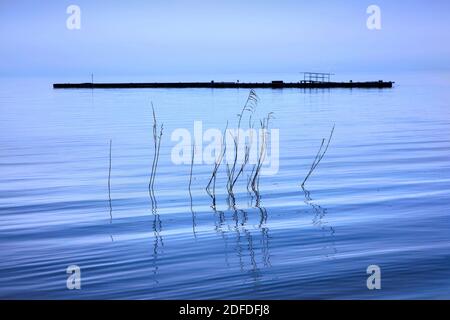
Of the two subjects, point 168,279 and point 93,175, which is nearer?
point 168,279

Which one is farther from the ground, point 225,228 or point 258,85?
point 258,85

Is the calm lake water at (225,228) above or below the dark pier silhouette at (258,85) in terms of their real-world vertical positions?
below

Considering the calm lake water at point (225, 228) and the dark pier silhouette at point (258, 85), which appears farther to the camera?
the dark pier silhouette at point (258, 85)

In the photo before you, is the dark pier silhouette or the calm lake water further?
the dark pier silhouette

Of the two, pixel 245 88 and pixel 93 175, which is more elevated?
pixel 245 88

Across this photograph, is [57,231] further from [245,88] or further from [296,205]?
[245,88]

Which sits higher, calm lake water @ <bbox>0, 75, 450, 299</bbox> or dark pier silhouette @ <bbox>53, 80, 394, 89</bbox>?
dark pier silhouette @ <bbox>53, 80, 394, 89</bbox>

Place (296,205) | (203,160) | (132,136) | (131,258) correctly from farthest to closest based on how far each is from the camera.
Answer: (132,136)
(203,160)
(296,205)
(131,258)

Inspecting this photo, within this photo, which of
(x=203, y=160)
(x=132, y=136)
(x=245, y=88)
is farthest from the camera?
(x=245, y=88)

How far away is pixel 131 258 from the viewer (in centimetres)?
714

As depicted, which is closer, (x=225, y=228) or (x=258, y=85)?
(x=225, y=228)
